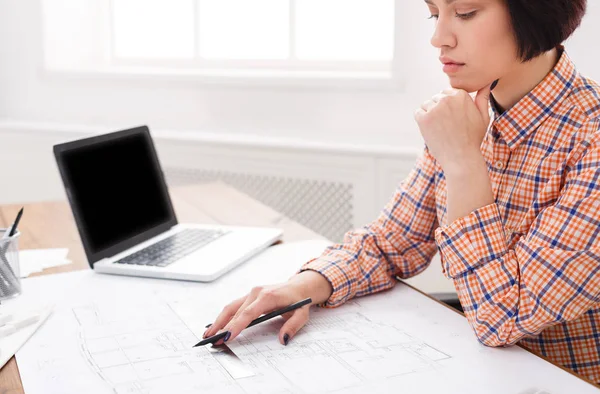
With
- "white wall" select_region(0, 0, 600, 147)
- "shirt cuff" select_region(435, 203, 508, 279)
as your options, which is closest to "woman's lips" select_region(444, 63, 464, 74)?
"shirt cuff" select_region(435, 203, 508, 279)

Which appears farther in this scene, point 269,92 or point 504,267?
point 269,92

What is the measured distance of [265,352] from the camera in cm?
94

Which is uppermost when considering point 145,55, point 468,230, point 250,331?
point 145,55

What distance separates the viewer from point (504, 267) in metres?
1.00

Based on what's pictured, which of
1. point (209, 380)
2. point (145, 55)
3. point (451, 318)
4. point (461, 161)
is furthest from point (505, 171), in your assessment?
point (145, 55)

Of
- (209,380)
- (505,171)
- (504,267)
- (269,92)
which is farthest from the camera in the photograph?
(269,92)

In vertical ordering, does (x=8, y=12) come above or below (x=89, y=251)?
above

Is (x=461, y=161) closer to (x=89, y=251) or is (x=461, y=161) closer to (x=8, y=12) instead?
(x=89, y=251)

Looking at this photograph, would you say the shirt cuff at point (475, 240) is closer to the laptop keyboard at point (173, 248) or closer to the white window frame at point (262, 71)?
the laptop keyboard at point (173, 248)

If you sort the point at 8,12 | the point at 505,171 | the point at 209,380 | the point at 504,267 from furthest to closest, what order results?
the point at 8,12, the point at 505,171, the point at 504,267, the point at 209,380

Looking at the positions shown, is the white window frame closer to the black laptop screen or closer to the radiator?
the radiator

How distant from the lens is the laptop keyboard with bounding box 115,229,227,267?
52.0 inches

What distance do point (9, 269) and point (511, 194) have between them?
2.65 ft

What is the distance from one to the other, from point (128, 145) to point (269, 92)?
112cm
